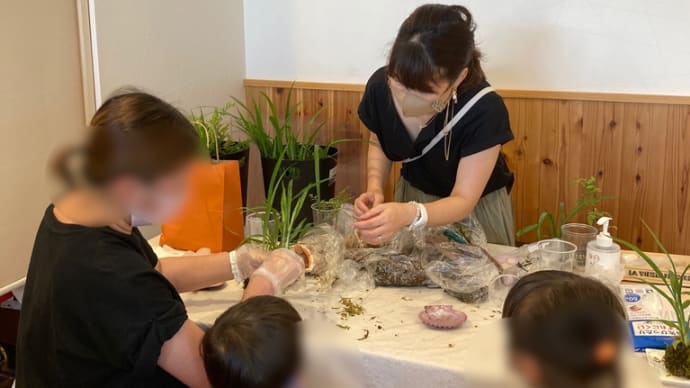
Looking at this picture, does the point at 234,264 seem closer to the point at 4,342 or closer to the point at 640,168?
the point at 4,342

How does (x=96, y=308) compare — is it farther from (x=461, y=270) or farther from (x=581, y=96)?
(x=581, y=96)

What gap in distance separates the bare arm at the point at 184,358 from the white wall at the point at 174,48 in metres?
1.16

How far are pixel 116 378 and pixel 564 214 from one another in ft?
6.01

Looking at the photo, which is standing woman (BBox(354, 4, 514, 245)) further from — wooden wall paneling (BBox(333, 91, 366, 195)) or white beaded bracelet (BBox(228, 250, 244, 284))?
wooden wall paneling (BBox(333, 91, 366, 195))

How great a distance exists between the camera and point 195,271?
1498 mm

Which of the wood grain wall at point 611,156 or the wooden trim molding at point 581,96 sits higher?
Result: the wooden trim molding at point 581,96

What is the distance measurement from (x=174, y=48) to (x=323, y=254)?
125 cm

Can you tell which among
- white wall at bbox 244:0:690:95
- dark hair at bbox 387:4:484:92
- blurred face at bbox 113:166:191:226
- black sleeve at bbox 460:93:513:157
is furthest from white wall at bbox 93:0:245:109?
blurred face at bbox 113:166:191:226

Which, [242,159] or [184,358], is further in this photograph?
[242,159]

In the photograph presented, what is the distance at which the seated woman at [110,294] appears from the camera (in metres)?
0.93

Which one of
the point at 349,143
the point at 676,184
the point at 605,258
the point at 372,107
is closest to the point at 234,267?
the point at 372,107

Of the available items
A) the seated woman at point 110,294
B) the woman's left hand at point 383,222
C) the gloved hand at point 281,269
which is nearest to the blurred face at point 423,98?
the woman's left hand at point 383,222

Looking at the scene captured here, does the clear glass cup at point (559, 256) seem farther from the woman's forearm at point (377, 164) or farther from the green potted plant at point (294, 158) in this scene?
the green potted plant at point (294, 158)

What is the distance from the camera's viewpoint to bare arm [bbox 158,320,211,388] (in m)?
1.08
